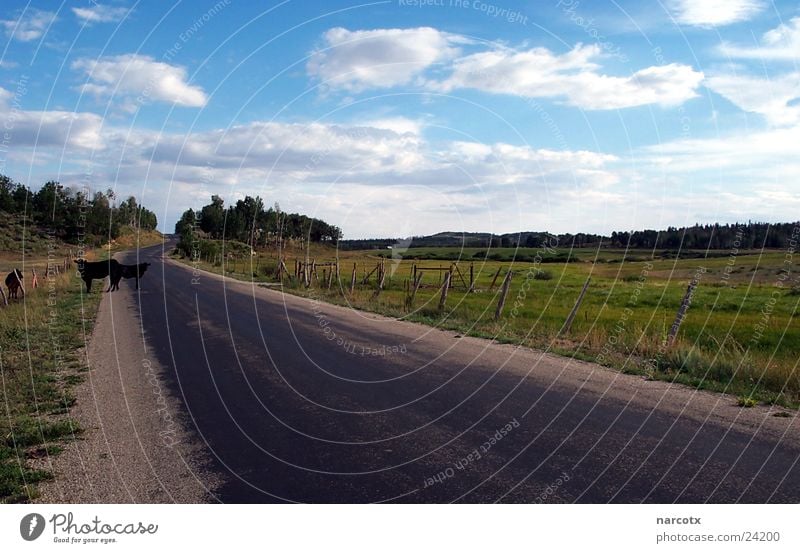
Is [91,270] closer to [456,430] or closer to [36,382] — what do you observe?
[36,382]

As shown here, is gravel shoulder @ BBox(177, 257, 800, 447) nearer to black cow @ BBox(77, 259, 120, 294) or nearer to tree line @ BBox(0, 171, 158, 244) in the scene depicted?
black cow @ BBox(77, 259, 120, 294)

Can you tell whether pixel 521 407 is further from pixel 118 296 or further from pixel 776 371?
pixel 118 296

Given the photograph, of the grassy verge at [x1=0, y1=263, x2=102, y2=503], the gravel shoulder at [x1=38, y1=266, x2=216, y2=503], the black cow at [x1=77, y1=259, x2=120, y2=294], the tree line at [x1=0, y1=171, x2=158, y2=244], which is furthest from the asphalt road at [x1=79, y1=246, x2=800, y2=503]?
the tree line at [x1=0, y1=171, x2=158, y2=244]

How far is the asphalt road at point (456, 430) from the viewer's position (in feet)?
16.9

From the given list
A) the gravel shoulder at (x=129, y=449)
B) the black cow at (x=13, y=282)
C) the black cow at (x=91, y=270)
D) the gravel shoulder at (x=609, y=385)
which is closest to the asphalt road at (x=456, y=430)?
the gravel shoulder at (x=609, y=385)

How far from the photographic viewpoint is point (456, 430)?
683 centimetres

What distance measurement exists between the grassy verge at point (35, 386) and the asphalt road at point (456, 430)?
843 mm

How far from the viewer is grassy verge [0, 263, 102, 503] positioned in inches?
228

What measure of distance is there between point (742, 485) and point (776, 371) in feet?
20.9

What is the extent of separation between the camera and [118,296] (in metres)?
25.2

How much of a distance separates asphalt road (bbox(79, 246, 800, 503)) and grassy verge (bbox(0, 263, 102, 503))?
2.77ft

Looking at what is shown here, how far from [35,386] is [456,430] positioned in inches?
271

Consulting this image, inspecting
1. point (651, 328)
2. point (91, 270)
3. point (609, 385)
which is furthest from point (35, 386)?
point (651, 328)

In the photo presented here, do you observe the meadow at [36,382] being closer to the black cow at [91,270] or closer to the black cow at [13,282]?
the black cow at [13,282]
